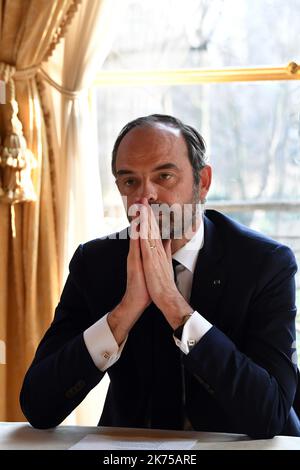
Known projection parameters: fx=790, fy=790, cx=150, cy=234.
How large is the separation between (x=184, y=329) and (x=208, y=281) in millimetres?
229

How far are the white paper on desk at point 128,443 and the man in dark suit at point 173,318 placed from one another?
0.17 metres

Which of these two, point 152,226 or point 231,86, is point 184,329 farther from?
point 231,86

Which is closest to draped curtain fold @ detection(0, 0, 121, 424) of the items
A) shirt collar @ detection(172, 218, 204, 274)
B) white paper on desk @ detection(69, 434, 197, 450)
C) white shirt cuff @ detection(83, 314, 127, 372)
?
shirt collar @ detection(172, 218, 204, 274)

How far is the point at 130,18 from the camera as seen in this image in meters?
2.88

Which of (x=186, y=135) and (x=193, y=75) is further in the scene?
(x=193, y=75)

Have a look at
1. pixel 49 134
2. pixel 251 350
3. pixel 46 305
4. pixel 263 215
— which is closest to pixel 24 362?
pixel 46 305

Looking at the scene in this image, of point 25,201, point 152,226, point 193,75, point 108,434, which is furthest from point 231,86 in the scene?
point 108,434

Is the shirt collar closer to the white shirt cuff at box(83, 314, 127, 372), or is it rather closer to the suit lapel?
the suit lapel

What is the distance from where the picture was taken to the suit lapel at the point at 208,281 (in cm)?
181

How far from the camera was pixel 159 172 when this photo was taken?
6.03 feet

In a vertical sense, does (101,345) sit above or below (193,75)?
below

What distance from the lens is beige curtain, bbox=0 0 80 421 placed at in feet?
8.68

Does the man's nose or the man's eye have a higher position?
the man's eye

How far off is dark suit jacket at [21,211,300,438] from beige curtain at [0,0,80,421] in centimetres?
76
